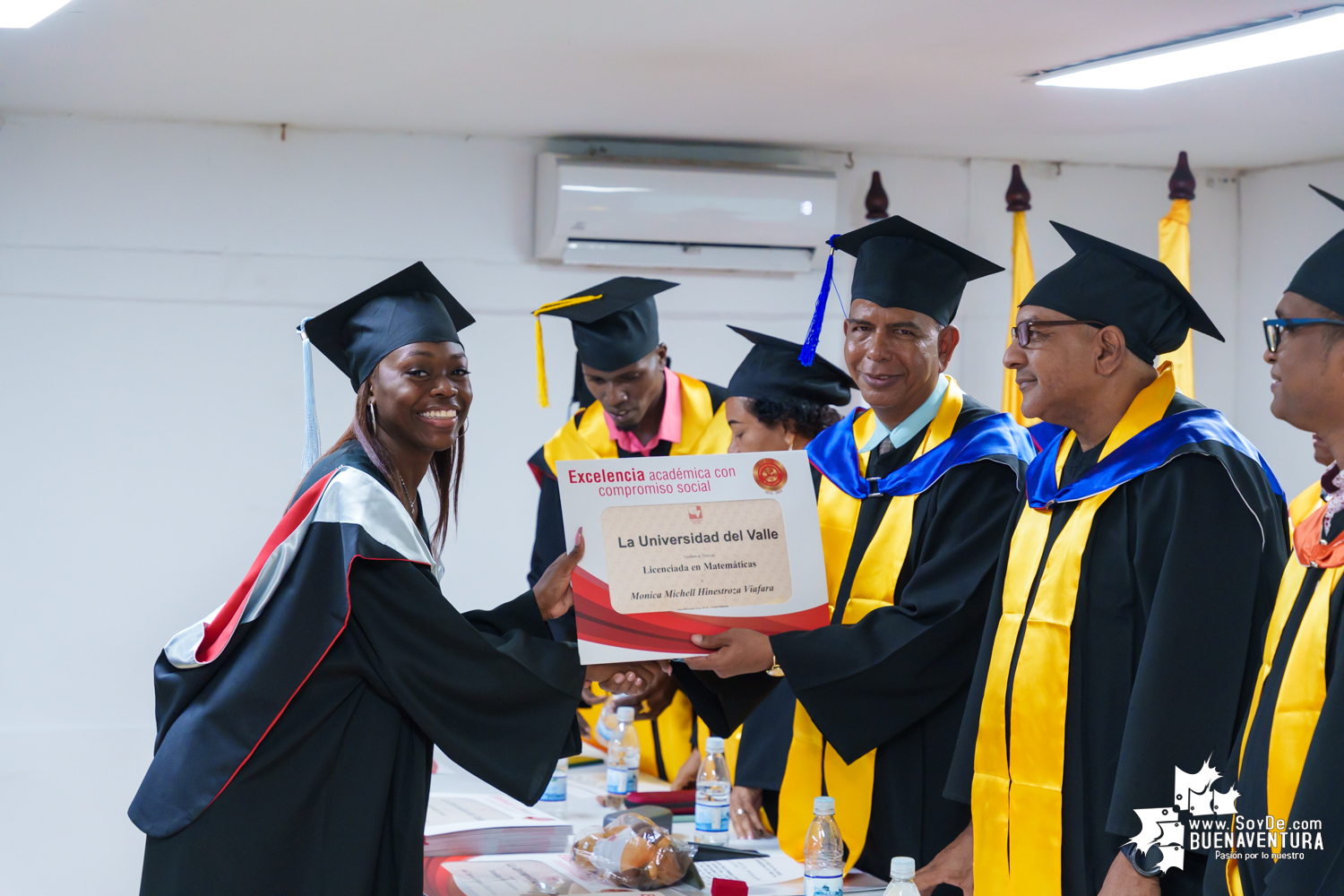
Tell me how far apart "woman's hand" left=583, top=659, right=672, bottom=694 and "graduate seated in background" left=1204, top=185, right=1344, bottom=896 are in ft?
3.92

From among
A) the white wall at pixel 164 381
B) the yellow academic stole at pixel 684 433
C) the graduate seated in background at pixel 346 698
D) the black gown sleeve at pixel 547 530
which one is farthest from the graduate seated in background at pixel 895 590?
the white wall at pixel 164 381

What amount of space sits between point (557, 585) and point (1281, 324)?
57.6 inches

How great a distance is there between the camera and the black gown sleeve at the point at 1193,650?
2102mm

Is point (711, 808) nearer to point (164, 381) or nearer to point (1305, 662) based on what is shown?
point (1305, 662)

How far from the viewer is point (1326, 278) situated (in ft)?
5.90

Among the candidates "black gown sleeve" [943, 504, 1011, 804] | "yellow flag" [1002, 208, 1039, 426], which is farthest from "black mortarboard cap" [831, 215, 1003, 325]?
"yellow flag" [1002, 208, 1039, 426]

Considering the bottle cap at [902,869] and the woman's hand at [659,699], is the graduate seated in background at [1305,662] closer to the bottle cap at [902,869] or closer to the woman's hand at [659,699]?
the bottle cap at [902,869]

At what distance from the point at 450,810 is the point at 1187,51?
317 cm

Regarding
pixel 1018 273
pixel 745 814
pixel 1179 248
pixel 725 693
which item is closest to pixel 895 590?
pixel 725 693

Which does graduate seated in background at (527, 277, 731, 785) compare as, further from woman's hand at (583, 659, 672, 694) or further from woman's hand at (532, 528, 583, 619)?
woman's hand at (532, 528, 583, 619)

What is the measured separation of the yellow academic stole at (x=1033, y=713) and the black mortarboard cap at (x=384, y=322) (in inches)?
50.0

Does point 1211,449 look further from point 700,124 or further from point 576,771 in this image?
point 700,124

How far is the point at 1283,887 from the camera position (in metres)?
1.65

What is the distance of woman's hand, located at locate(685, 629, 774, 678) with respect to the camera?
251cm
